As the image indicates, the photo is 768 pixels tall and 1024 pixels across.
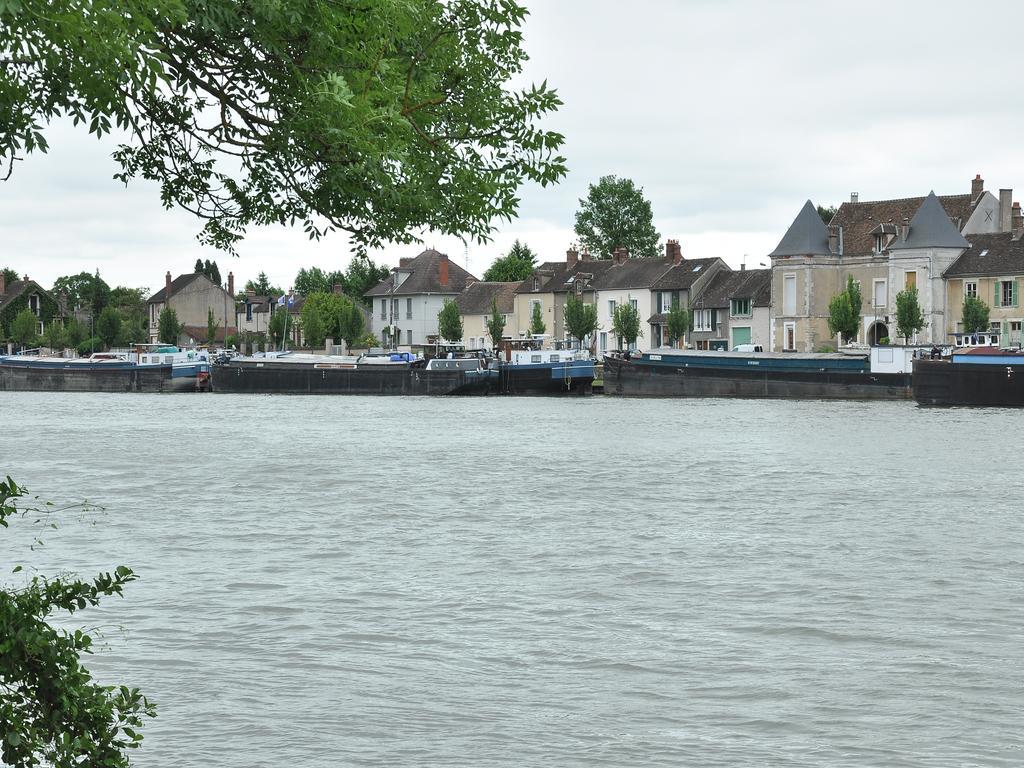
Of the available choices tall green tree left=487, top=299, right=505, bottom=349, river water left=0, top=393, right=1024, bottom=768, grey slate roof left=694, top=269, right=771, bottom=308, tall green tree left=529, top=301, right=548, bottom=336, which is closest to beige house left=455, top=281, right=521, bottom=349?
tall green tree left=487, top=299, right=505, bottom=349

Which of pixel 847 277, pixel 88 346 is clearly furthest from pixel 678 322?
pixel 88 346

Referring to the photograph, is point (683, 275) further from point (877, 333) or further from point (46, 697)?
point (46, 697)

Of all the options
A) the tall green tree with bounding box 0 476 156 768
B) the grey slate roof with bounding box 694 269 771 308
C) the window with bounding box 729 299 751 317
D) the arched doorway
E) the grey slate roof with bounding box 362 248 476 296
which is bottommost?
the tall green tree with bounding box 0 476 156 768

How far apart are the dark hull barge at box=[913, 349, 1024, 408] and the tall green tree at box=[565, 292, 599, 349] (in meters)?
44.5

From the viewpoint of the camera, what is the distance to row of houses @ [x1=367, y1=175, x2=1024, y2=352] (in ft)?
292

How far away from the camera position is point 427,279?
132250 mm

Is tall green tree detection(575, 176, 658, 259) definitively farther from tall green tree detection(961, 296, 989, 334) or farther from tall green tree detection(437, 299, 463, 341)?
tall green tree detection(961, 296, 989, 334)

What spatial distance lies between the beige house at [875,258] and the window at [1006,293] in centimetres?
356

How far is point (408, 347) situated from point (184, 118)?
120695mm

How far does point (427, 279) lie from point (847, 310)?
53417mm

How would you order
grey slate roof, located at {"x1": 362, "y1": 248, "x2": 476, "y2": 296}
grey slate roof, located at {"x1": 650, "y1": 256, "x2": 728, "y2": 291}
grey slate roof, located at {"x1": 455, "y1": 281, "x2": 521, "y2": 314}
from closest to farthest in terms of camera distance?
grey slate roof, located at {"x1": 650, "y1": 256, "x2": 728, "y2": 291} → grey slate roof, located at {"x1": 455, "y1": 281, "x2": 521, "y2": 314} → grey slate roof, located at {"x1": 362, "y1": 248, "x2": 476, "y2": 296}

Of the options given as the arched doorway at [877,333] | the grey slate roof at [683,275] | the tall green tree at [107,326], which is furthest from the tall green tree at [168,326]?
the arched doorway at [877,333]

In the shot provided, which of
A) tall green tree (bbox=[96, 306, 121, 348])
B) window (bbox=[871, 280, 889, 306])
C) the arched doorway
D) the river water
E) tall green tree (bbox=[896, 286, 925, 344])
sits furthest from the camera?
tall green tree (bbox=[96, 306, 121, 348])

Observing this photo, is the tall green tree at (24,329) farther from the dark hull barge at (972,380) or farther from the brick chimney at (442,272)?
the dark hull barge at (972,380)
